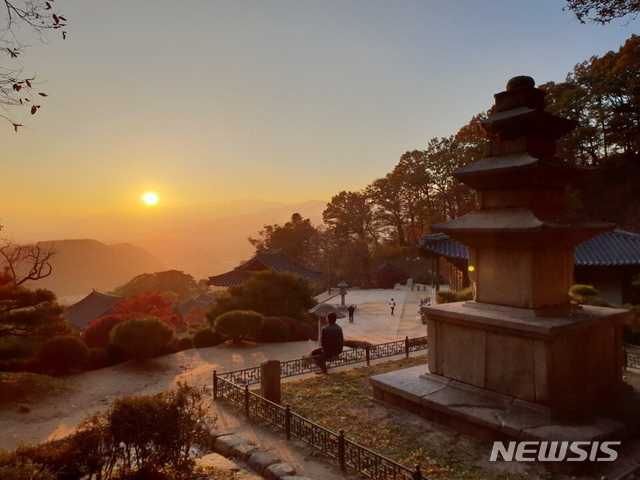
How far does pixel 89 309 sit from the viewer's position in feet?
146

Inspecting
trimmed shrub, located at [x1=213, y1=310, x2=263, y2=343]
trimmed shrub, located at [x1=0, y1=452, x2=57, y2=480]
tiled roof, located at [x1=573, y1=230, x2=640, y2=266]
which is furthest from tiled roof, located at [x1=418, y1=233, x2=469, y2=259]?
trimmed shrub, located at [x1=0, y1=452, x2=57, y2=480]

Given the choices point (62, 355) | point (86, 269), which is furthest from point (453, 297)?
point (86, 269)

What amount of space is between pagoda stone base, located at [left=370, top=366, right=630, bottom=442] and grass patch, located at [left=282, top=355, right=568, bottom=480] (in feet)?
0.76

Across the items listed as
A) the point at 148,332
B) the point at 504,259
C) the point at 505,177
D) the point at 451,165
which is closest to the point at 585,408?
the point at 504,259

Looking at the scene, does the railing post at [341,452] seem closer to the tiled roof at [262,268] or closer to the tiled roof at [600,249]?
the tiled roof at [600,249]

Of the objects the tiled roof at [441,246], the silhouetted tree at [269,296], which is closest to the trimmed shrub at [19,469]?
the silhouetted tree at [269,296]

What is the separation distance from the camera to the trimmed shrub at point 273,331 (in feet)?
65.9

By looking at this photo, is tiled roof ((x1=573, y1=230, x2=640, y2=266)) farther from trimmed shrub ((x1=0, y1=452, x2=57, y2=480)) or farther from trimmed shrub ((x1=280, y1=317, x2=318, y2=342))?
trimmed shrub ((x1=0, y1=452, x2=57, y2=480))

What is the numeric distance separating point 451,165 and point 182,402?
155 feet

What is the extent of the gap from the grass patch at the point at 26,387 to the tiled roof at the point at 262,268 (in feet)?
64.8

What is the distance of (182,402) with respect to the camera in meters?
6.30

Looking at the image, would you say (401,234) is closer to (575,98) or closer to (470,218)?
(575,98)

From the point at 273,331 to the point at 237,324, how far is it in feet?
6.96

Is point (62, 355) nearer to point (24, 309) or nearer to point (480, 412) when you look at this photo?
point (24, 309)
